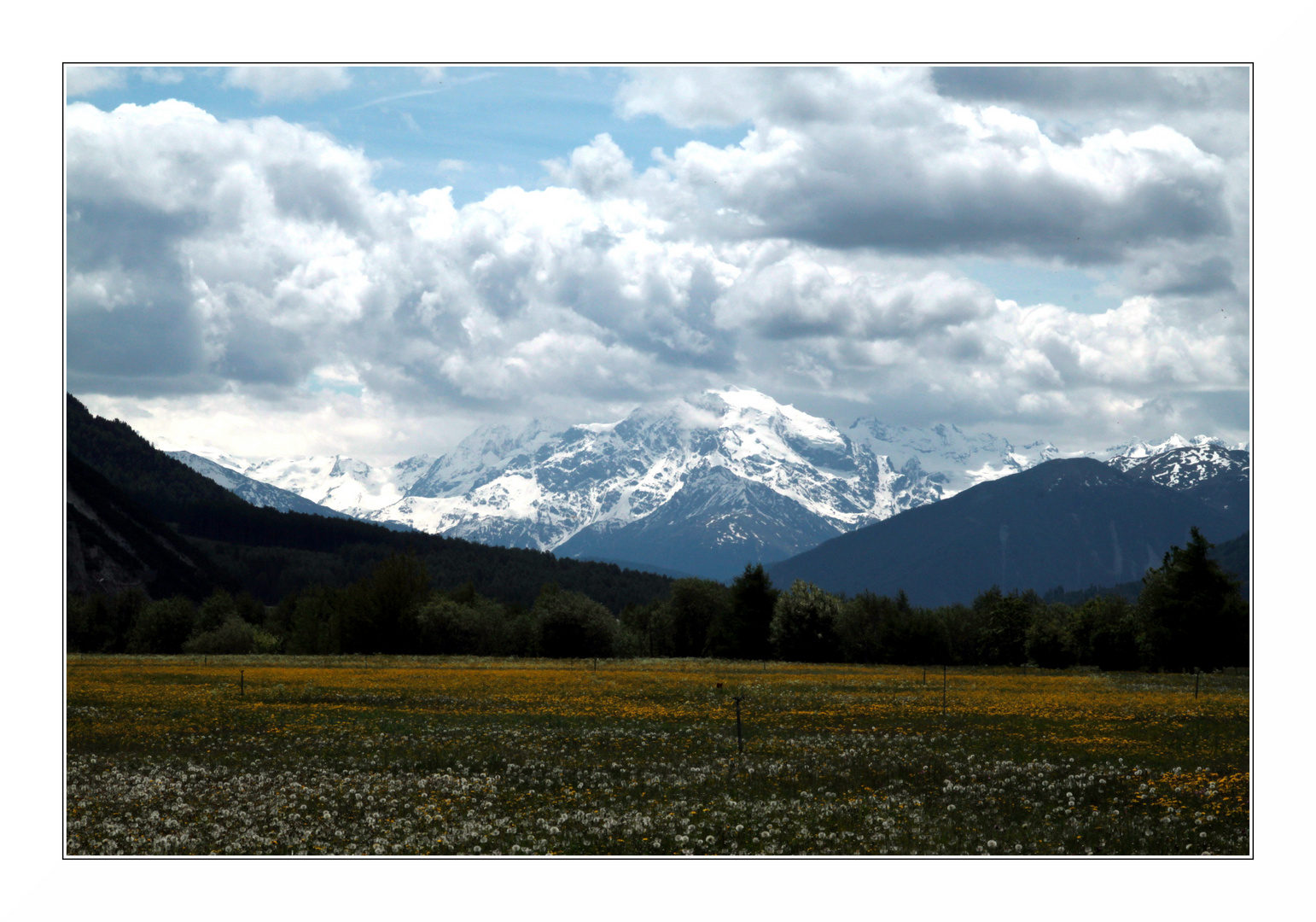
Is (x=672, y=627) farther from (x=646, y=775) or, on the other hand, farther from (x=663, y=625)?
(x=646, y=775)

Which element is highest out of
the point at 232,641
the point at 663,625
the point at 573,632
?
the point at 573,632

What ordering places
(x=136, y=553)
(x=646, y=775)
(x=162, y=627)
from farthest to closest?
(x=136, y=553), (x=162, y=627), (x=646, y=775)

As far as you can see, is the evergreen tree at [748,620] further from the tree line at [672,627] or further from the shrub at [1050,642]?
the shrub at [1050,642]

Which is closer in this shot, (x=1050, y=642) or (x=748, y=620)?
(x=1050, y=642)

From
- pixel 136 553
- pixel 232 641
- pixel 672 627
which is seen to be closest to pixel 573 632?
pixel 672 627

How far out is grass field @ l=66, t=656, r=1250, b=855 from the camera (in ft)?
60.1

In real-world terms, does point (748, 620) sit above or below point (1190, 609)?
below

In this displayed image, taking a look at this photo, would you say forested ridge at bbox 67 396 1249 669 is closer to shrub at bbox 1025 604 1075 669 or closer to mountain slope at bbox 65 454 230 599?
shrub at bbox 1025 604 1075 669

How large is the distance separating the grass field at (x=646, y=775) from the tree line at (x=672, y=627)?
4526 cm

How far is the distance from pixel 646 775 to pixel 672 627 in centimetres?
9424

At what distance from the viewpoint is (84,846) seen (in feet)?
59.8

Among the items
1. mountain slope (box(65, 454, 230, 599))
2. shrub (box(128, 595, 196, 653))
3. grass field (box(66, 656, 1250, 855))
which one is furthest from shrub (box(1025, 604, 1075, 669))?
mountain slope (box(65, 454, 230, 599))

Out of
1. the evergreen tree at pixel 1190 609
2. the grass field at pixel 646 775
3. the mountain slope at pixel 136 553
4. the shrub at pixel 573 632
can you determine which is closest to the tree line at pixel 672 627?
the shrub at pixel 573 632

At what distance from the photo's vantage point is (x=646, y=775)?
2348 centimetres
